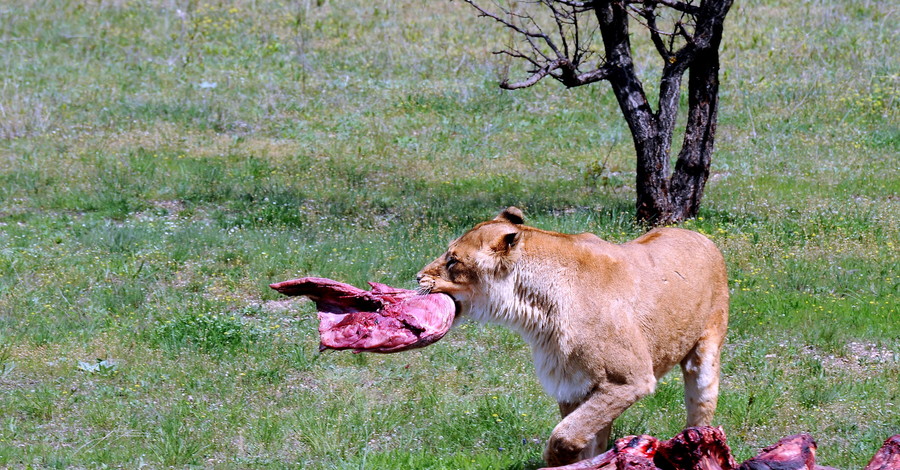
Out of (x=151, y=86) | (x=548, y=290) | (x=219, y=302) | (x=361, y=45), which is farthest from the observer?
(x=361, y=45)

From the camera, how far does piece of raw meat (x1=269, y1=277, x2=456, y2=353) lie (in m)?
5.50

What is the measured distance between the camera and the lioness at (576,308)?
546cm

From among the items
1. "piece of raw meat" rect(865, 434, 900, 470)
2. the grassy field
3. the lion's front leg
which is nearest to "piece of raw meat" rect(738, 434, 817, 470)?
"piece of raw meat" rect(865, 434, 900, 470)

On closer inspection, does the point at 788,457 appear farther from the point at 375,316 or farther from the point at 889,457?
the point at 375,316

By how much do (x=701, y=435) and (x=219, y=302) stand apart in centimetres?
647

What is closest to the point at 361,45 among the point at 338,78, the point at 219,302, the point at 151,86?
the point at 338,78

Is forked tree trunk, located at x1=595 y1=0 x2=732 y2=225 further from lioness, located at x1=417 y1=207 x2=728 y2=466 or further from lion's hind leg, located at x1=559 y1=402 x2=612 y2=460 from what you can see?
lion's hind leg, located at x1=559 y1=402 x2=612 y2=460

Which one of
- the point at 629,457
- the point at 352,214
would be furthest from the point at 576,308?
the point at 352,214

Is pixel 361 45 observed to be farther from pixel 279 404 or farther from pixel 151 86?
pixel 279 404

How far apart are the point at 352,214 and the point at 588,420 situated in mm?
8094

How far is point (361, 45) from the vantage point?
23.3m

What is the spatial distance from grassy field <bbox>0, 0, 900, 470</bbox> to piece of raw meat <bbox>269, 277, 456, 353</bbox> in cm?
99

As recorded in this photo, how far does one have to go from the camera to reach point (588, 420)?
17.7ft

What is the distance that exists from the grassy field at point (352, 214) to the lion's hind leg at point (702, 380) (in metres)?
0.47
